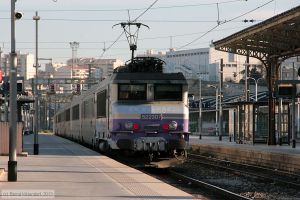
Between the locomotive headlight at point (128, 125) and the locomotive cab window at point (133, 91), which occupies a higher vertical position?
the locomotive cab window at point (133, 91)

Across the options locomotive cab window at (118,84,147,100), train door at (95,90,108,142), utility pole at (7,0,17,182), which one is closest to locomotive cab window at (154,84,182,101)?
locomotive cab window at (118,84,147,100)

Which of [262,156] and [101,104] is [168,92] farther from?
[262,156]

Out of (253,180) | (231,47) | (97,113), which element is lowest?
(253,180)

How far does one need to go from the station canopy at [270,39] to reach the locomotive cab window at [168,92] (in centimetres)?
564

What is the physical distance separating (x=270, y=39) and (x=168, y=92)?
10.4m

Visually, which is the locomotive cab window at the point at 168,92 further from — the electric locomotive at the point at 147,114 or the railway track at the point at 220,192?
the railway track at the point at 220,192

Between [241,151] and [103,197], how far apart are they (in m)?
18.2

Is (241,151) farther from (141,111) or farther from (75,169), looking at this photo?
(75,169)

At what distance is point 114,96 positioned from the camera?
74.7 ft

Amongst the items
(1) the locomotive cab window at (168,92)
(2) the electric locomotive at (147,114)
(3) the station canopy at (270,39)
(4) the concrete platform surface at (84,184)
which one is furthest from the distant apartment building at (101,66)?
(4) the concrete platform surface at (84,184)

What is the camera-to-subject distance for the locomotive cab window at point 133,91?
22844mm

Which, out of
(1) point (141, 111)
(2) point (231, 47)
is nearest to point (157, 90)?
(1) point (141, 111)

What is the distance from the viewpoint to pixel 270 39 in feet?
104

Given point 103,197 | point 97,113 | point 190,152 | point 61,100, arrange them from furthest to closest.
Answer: point 61,100 < point 190,152 < point 97,113 < point 103,197
